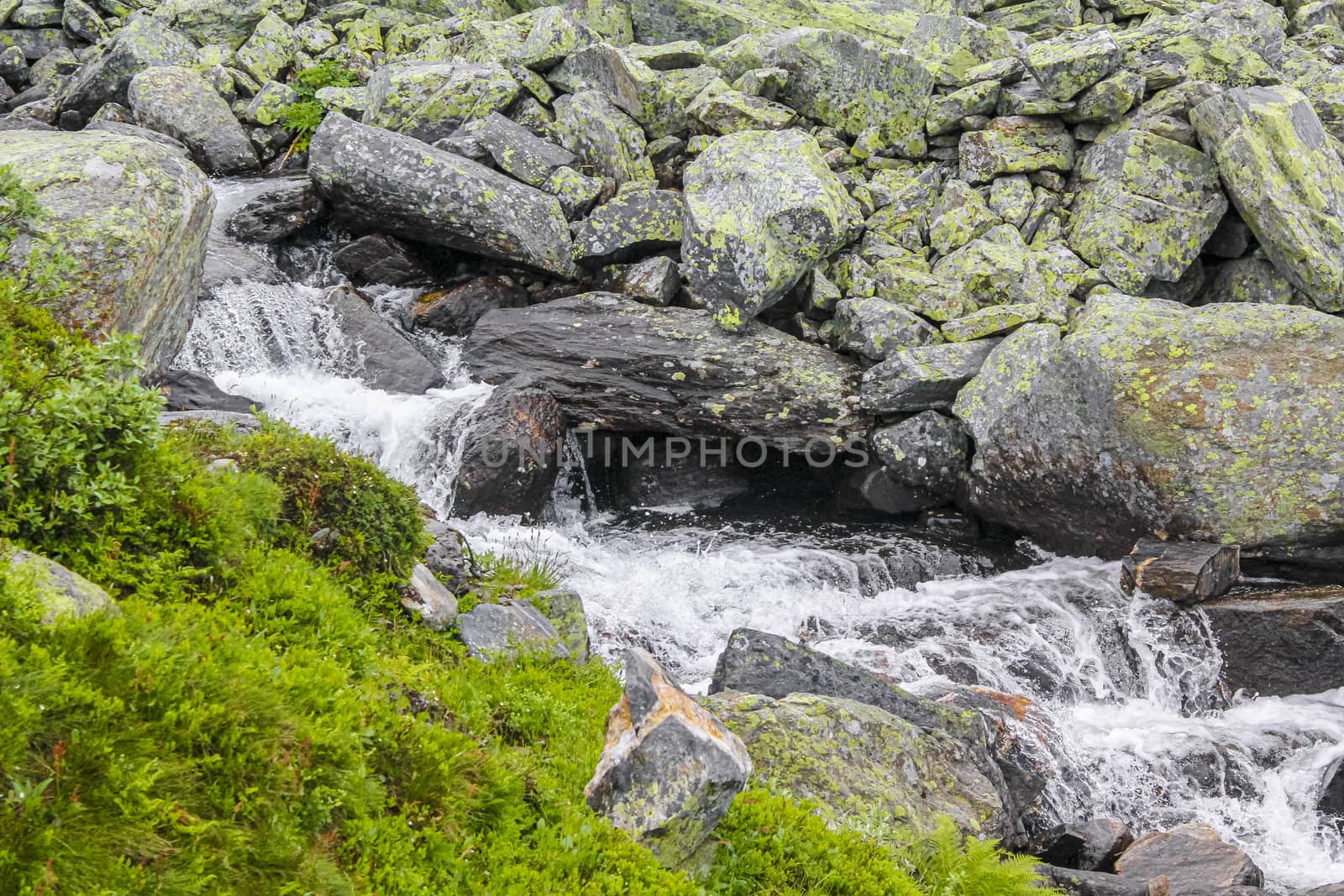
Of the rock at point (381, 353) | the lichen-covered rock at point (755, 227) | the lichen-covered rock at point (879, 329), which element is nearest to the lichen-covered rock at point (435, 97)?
the rock at point (381, 353)

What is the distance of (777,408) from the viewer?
17.5m

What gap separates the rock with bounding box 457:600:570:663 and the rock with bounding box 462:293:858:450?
9305 mm

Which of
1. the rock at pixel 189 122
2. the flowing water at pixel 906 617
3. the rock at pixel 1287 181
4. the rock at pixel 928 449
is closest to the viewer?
the flowing water at pixel 906 617

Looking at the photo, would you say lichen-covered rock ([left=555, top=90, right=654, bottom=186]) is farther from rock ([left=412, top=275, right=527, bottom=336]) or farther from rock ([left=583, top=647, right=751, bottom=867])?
rock ([left=583, top=647, right=751, bottom=867])

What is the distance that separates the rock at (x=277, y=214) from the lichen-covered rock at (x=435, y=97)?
9.93 ft

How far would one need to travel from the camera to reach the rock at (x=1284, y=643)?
13109 millimetres

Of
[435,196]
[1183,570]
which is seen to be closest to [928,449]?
[1183,570]

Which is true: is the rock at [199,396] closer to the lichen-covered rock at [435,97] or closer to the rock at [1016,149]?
the lichen-covered rock at [435,97]

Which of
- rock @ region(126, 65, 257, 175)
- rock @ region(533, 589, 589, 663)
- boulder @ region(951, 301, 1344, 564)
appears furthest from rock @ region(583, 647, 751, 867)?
rock @ region(126, 65, 257, 175)

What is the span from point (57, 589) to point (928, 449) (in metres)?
14.4

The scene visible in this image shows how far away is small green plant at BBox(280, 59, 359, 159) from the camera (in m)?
24.6

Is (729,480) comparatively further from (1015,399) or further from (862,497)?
(1015,399)

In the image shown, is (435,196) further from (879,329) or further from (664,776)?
(664,776)

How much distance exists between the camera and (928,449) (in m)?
16.7
